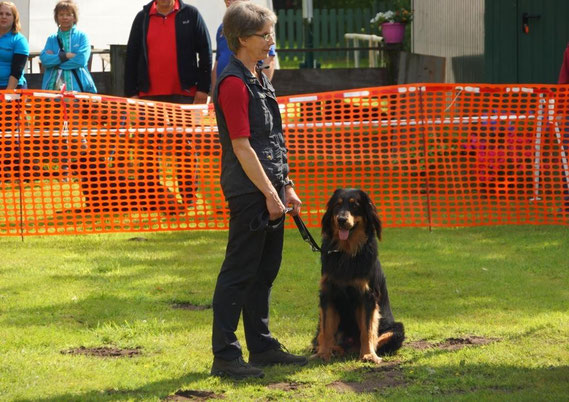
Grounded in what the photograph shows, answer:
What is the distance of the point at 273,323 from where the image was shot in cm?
664

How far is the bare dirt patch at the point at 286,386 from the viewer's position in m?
5.25

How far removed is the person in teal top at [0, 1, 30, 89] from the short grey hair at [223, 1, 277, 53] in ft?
22.4

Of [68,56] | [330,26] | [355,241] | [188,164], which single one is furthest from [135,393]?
[330,26]

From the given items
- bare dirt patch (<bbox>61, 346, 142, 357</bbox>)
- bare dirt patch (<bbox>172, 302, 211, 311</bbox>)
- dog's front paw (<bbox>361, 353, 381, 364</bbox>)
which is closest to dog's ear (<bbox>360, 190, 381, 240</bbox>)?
dog's front paw (<bbox>361, 353, 381, 364</bbox>)

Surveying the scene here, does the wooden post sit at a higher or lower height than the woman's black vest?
higher

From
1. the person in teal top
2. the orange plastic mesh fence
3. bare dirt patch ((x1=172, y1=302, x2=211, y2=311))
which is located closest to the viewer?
bare dirt patch ((x1=172, y1=302, x2=211, y2=311))

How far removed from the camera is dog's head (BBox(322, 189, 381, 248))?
578cm

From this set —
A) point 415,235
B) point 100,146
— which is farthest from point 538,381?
point 100,146

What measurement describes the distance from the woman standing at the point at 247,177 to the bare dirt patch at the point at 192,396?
0.25 metres

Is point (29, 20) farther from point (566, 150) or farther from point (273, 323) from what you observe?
point (273, 323)

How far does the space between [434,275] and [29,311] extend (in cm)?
306

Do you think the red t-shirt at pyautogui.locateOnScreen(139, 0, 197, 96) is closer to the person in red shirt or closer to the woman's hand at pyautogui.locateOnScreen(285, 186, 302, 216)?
the person in red shirt

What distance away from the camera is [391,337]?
5.86 m

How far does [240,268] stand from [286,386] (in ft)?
2.14
